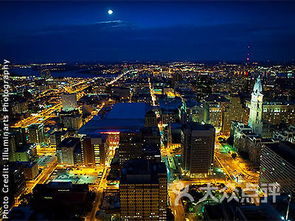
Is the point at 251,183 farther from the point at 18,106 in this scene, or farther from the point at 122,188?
the point at 18,106

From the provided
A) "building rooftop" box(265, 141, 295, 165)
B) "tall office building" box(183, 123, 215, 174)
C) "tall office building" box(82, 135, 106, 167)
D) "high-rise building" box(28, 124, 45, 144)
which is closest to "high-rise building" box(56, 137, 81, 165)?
"tall office building" box(82, 135, 106, 167)

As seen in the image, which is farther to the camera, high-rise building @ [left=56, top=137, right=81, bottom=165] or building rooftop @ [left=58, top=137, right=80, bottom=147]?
building rooftop @ [left=58, top=137, right=80, bottom=147]

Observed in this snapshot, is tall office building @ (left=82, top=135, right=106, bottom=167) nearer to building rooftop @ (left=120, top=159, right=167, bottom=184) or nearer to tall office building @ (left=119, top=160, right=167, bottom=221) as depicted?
building rooftop @ (left=120, top=159, right=167, bottom=184)

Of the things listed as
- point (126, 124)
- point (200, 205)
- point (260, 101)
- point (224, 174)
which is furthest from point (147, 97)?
point (200, 205)

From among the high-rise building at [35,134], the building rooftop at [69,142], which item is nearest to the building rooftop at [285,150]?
the building rooftop at [69,142]

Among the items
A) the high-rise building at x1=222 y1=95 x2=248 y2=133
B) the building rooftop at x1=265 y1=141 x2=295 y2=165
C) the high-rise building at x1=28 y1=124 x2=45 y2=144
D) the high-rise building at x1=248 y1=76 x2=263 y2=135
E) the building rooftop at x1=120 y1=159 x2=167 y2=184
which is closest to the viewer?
the building rooftop at x1=120 y1=159 x2=167 y2=184

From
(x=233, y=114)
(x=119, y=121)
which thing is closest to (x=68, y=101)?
(x=119, y=121)
